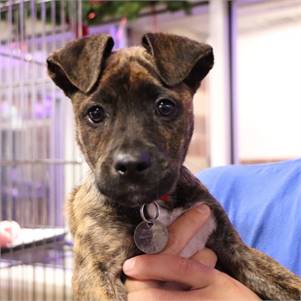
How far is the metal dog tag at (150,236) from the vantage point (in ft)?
4.76

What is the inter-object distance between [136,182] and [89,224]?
31 centimetres

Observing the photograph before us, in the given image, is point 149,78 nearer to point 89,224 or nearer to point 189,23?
point 89,224

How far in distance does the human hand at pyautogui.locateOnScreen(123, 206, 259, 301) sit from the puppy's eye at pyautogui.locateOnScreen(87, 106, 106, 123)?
1.28ft

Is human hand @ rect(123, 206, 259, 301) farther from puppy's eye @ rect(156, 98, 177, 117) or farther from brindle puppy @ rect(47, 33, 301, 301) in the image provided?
puppy's eye @ rect(156, 98, 177, 117)

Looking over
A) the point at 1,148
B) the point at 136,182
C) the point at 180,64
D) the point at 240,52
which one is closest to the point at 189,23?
the point at 240,52

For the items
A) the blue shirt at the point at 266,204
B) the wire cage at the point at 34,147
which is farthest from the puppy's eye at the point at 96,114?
the wire cage at the point at 34,147

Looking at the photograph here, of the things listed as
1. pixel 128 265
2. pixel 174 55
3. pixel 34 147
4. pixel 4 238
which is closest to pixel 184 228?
pixel 128 265

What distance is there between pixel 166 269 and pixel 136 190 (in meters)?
0.28

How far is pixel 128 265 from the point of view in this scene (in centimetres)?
144

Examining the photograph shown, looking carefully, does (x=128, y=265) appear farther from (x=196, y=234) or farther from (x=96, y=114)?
(x=96, y=114)

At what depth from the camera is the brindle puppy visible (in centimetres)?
133

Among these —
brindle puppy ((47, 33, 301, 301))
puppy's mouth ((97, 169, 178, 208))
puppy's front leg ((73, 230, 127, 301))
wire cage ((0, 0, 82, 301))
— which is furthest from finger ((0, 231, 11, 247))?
puppy's mouth ((97, 169, 178, 208))

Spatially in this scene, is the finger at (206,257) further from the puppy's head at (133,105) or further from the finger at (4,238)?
the finger at (4,238)

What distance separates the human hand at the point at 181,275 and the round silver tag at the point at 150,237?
1.0 inches
